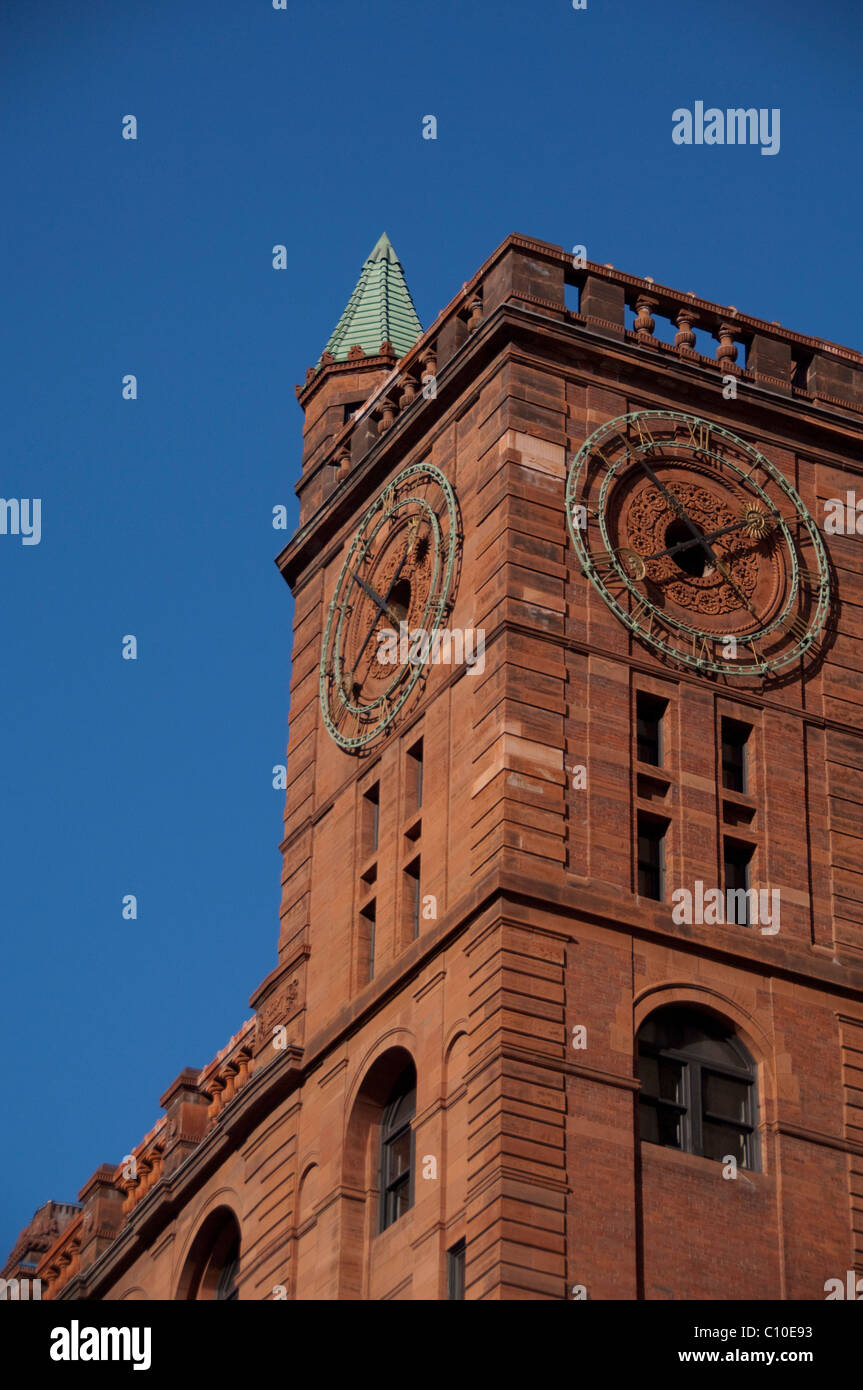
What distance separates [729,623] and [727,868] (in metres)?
5.35

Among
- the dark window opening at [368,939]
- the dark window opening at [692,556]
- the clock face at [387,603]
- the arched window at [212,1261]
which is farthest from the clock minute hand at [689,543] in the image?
the arched window at [212,1261]

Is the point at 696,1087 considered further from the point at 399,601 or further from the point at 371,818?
the point at 399,601

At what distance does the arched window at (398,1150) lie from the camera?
62969mm

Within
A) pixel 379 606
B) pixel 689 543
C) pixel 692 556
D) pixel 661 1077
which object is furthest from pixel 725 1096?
pixel 379 606

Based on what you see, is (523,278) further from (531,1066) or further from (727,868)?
(531,1066)

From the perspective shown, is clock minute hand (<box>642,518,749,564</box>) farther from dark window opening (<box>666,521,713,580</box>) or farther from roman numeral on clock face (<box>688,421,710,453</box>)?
roman numeral on clock face (<box>688,421,710,453</box>)

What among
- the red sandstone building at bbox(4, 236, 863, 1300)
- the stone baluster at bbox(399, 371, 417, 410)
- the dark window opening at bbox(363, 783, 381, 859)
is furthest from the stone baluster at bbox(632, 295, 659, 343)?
the dark window opening at bbox(363, 783, 381, 859)

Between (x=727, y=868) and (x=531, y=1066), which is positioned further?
(x=727, y=868)

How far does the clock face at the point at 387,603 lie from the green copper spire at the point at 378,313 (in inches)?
329

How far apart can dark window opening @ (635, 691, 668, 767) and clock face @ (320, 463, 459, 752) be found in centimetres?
445

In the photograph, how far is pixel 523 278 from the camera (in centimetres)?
7006

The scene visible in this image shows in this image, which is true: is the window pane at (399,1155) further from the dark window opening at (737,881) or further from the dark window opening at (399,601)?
the dark window opening at (399,601)
